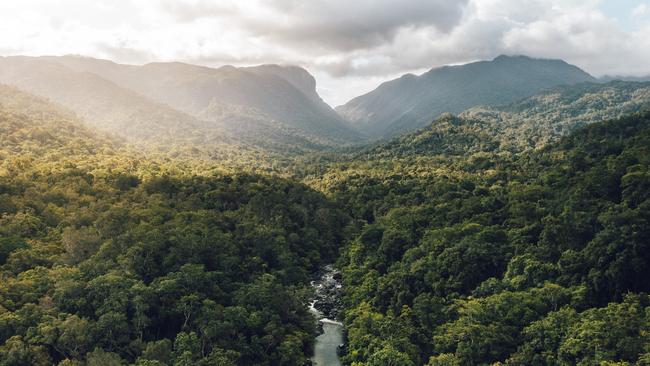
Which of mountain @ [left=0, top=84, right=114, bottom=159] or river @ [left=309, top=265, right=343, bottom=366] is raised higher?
mountain @ [left=0, top=84, right=114, bottom=159]

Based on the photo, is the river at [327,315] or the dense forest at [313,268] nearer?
the dense forest at [313,268]

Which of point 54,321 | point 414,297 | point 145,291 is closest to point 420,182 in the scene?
point 414,297

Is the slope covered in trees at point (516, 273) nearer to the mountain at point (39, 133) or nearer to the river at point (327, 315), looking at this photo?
the river at point (327, 315)

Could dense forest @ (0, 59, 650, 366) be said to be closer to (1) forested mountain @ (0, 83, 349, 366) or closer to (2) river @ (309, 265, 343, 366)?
(1) forested mountain @ (0, 83, 349, 366)

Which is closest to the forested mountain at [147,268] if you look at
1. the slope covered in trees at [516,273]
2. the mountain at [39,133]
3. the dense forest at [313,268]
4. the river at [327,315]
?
the dense forest at [313,268]

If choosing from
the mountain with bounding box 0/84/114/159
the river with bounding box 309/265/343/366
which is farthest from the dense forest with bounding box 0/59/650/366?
the mountain with bounding box 0/84/114/159

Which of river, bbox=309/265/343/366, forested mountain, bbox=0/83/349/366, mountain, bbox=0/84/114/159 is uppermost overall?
mountain, bbox=0/84/114/159
